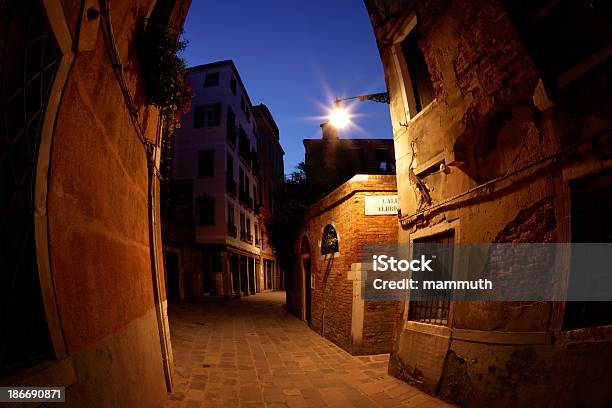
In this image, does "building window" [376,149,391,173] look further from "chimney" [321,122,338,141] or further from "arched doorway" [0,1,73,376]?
"arched doorway" [0,1,73,376]

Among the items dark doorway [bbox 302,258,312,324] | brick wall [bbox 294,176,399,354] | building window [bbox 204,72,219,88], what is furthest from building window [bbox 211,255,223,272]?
building window [bbox 204,72,219,88]

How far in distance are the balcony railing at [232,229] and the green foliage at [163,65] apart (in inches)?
648

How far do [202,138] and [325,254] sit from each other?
15.5m

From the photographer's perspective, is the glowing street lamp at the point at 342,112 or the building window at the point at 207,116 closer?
the glowing street lamp at the point at 342,112

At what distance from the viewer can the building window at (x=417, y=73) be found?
20.2 feet

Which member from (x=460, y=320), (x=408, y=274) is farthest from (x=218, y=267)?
(x=460, y=320)

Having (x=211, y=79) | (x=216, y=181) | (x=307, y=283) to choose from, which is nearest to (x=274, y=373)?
(x=307, y=283)

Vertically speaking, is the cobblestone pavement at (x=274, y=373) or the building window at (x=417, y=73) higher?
the building window at (x=417, y=73)

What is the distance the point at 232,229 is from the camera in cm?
2144

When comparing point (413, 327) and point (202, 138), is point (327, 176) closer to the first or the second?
point (202, 138)

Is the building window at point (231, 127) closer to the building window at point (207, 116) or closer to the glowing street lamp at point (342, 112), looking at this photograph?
the building window at point (207, 116)

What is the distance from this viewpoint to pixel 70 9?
2.06 metres

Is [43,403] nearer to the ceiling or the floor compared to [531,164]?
nearer to the floor

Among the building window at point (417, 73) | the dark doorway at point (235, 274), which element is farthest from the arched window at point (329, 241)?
the dark doorway at point (235, 274)
